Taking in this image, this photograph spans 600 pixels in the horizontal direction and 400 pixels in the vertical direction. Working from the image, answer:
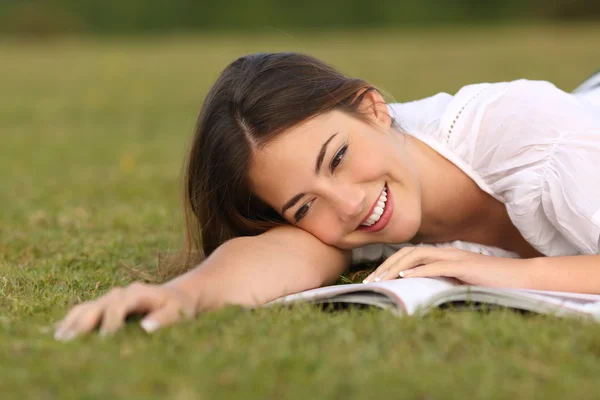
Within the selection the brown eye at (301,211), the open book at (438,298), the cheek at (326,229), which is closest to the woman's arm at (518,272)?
the open book at (438,298)

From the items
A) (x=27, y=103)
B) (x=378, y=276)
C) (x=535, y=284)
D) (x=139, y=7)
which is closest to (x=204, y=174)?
(x=378, y=276)

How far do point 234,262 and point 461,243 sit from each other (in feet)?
4.10

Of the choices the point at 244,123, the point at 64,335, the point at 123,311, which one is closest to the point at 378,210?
the point at 244,123

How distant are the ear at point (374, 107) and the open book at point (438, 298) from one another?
0.83 m

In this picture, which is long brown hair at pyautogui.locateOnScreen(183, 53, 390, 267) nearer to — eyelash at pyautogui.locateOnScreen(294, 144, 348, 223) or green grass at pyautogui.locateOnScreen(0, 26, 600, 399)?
eyelash at pyautogui.locateOnScreen(294, 144, 348, 223)

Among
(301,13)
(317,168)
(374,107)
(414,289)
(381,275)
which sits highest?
(374,107)

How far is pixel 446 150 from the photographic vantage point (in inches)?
138

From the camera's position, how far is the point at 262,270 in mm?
2873

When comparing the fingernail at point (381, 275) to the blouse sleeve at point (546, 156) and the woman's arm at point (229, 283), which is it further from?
the blouse sleeve at point (546, 156)

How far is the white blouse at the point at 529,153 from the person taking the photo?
3076 millimetres

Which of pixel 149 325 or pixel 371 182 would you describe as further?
pixel 371 182

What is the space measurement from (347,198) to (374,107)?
0.55 metres

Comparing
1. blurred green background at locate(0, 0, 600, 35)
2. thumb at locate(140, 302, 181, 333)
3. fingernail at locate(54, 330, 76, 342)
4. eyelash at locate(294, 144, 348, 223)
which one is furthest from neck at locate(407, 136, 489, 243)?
blurred green background at locate(0, 0, 600, 35)

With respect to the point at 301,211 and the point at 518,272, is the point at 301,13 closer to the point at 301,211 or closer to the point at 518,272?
the point at 301,211
